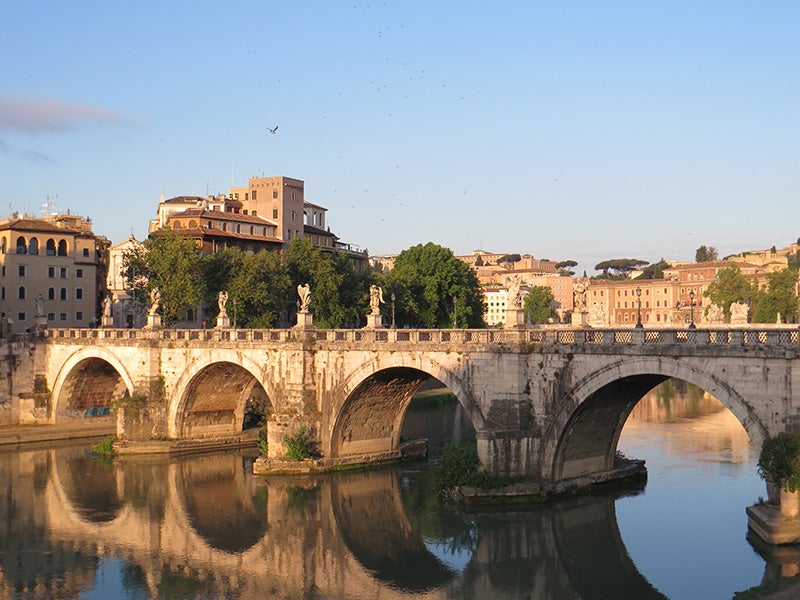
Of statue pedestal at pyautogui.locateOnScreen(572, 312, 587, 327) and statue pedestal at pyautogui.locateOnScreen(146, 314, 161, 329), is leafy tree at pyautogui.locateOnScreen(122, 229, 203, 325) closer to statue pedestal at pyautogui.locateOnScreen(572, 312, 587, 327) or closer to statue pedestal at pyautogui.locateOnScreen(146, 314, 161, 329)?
statue pedestal at pyautogui.locateOnScreen(146, 314, 161, 329)

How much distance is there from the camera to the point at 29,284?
235ft

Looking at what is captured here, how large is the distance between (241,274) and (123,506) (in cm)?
2879

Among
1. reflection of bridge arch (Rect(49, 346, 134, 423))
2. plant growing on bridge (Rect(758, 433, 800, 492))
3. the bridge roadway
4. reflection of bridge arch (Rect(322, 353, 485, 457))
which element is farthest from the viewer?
reflection of bridge arch (Rect(49, 346, 134, 423))

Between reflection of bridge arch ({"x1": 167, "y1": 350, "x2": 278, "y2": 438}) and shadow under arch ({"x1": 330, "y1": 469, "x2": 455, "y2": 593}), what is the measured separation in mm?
10624

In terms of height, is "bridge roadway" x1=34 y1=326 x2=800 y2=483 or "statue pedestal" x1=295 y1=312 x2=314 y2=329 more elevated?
"statue pedestal" x1=295 y1=312 x2=314 y2=329

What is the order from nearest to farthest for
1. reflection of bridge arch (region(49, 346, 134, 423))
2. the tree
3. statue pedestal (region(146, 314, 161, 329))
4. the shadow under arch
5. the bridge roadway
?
the bridge roadway, the shadow under arch, statue pedestal (region(146, 314, 161, 329)), reflection of bridge arch (region(49, 346, 134, 423)), the tree

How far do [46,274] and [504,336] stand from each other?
49343mm

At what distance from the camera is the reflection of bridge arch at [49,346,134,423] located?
5697cm

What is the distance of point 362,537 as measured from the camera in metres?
33.8

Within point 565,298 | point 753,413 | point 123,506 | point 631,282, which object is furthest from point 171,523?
point 565,298

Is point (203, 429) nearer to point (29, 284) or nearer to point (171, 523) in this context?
point (171, 523)

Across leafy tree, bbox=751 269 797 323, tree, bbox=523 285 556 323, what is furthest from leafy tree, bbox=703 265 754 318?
tree, bbox=523 285 556 323

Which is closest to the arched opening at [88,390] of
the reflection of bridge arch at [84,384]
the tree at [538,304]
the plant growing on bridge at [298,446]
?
the reflection of bridge arch at [84,384]

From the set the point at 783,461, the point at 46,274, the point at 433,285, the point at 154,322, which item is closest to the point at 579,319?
the point at 783,461
